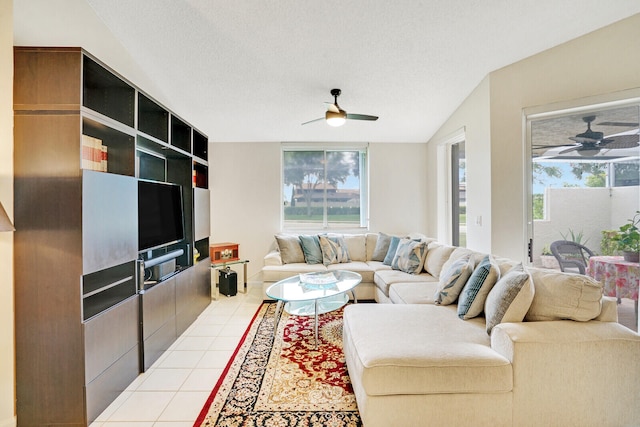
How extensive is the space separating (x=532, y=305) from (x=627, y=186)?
5.40ft

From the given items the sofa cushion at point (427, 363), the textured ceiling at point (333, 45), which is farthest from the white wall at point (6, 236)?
the sofa cushion at point (427, 363)

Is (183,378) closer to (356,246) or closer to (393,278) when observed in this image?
(393,278)

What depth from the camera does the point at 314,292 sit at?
286 cm

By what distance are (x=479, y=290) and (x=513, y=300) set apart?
1.11ft

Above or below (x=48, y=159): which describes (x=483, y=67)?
above

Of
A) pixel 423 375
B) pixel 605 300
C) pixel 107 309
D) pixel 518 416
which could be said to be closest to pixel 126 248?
pixel 107 309

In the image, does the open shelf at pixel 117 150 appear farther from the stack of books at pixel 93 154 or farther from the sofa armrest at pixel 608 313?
the sofa armrest at pixel 608 313

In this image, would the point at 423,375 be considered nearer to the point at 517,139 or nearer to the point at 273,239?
the point at 517,139

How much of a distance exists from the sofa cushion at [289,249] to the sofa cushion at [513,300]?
2.80 metres

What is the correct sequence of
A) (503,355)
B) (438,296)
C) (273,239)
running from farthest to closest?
(273,239) < (438,296) < (503,355)

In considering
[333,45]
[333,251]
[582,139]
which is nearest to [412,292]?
[333,251]

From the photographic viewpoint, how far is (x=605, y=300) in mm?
1749

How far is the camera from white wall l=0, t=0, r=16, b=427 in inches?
64.2

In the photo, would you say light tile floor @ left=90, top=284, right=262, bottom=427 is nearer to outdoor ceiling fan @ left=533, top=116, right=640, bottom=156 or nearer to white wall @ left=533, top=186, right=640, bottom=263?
white wall @ left=533, top=186, right=640, bottom=263
